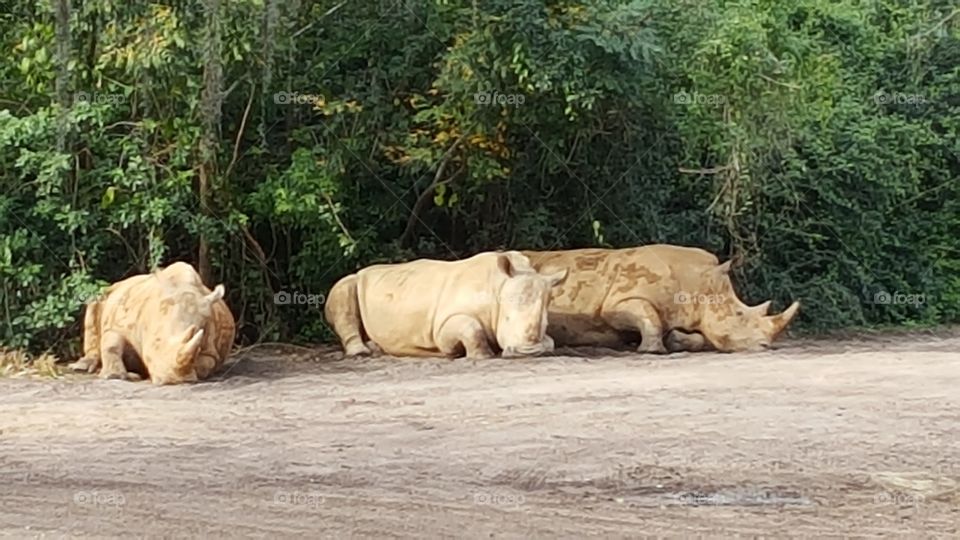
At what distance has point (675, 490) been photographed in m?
6.74

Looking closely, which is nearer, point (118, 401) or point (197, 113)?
point (118, 401)

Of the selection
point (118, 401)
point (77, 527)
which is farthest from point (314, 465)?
point (118, 401)

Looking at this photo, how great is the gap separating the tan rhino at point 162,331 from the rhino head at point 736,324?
13.7 ft

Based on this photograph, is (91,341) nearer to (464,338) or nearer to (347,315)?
(347,315)

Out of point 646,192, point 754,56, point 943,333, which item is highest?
point 754,56

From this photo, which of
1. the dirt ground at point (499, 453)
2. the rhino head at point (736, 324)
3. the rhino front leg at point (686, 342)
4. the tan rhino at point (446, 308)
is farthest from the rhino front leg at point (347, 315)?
the rhino head at point (736, 324)

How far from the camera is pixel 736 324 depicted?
12.8 meters

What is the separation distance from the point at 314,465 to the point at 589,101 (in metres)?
6.14

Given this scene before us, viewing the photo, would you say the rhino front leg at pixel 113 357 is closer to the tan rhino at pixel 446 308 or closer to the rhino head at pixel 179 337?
the rhino head at pixel 179 337

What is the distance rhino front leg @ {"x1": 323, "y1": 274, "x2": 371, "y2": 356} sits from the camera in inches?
523

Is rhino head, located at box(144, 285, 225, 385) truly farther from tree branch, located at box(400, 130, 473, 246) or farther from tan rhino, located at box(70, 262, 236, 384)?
tree branch, located at box(400, 130, 473, 246)

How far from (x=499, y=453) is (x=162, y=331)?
409 cm

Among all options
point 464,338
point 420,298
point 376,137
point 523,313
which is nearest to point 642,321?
point 523,313

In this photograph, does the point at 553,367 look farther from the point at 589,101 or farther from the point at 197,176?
the point at 197,176
